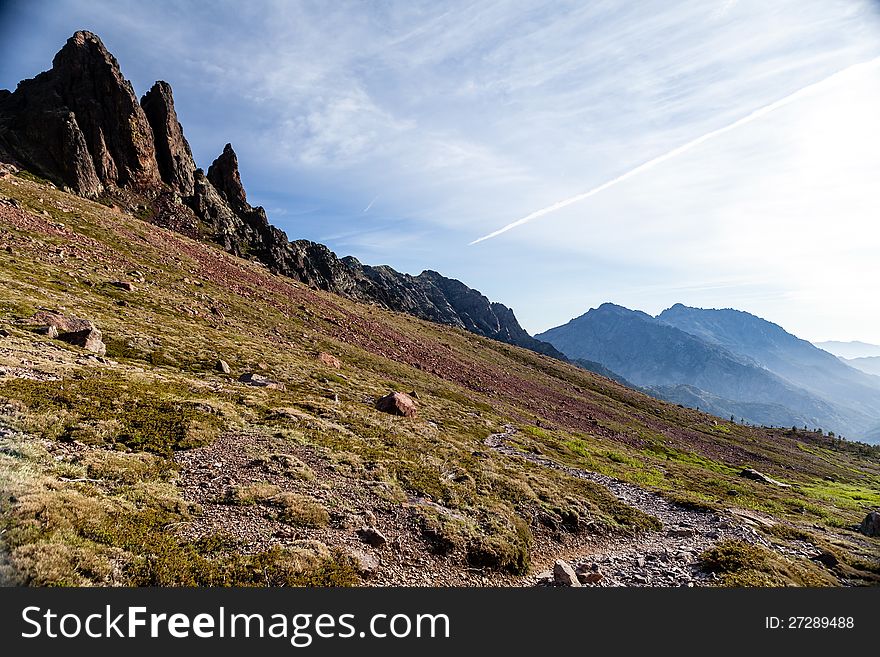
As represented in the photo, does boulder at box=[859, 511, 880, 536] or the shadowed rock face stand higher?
the shadowed rock face

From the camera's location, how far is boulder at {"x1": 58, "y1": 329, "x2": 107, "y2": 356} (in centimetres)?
2328

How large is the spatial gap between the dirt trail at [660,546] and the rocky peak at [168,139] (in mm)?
134460

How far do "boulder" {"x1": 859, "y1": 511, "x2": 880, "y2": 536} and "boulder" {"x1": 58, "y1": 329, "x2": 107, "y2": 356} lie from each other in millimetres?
55895

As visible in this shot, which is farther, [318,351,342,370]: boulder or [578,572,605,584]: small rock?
[318,351,342,370]: boulder

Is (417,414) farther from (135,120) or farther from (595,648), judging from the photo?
(135,120)

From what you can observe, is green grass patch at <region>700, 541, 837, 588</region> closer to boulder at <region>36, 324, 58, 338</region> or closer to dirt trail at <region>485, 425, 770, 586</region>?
dirt trail at <region>485, 425, 770, 586</region>

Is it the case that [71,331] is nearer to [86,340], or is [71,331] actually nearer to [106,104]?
[86,340]

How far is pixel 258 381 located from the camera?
29.1m

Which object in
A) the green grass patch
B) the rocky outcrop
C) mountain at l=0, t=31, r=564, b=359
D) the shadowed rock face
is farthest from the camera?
mountain at l=0, t=31, r=564, b=359

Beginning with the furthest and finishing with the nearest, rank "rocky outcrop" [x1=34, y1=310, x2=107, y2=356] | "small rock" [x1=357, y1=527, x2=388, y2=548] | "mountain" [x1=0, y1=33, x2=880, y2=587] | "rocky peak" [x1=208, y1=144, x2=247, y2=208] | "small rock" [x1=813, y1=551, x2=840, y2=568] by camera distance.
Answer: "rocky peak" [x1=208, y1=144, x2=247, y2=208]
"rocky outcrop" [x1=34, y1=310, x2=107, y2=356]
"small rock" [x1=813, y1=551, x2=840, y2=568]
"small rock" [x1=357, y1=527, x2=388, y2=548]
"mountain" [x1=0, y1=33, x2=880, y2=587]

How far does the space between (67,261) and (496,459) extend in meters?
51.4

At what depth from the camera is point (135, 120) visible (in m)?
105

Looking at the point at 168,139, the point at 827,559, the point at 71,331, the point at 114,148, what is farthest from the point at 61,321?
the point at 168,139

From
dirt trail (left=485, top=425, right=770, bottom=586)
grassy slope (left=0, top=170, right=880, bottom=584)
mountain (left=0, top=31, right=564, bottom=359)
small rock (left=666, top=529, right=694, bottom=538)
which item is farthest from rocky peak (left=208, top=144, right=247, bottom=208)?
small rock (left=666, top=529, right=694, bottom=538)
